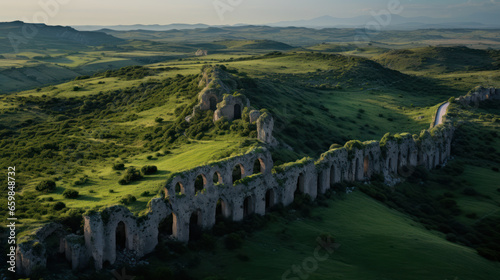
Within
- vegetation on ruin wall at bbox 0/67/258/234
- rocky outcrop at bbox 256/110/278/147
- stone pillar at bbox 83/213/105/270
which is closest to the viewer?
stone pillar at bbox 83/213/105/270

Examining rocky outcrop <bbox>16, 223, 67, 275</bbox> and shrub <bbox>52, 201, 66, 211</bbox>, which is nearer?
rocky outcrop <bbox>16, 223, 67, 275</bbox>

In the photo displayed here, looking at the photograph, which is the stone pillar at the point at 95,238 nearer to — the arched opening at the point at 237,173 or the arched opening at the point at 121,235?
the arched opening at the point at 121,235

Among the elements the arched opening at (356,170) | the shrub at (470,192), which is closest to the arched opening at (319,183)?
the arched opening at (356,170)

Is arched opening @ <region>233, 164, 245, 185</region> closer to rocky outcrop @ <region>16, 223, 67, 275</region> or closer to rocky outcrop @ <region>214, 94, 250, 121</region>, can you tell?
rocky outcrop @ <region>214, 94, 250, 121</region>

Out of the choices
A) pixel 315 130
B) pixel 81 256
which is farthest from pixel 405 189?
pixel 81 256

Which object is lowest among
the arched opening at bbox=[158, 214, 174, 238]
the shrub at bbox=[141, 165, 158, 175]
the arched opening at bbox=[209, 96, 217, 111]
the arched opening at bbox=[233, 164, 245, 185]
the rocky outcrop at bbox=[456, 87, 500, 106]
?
the arched opening at bbox=[158, 214, 174, 238]

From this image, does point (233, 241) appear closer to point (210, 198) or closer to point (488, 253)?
point (210, 198)

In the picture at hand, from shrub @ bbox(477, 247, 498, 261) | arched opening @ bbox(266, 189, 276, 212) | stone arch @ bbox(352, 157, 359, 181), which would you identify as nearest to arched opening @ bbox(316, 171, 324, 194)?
arched opening @ bbox(266, 189, 276, 212)

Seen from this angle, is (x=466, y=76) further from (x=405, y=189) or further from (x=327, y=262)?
(x=327, y=262)
